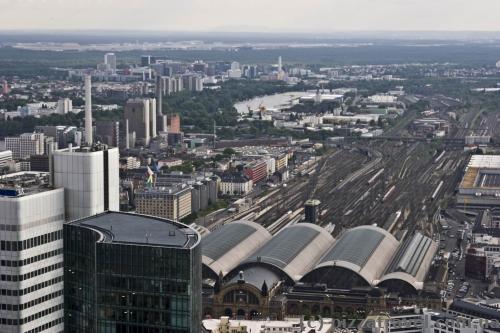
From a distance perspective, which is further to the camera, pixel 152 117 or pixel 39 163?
pixel 152 117

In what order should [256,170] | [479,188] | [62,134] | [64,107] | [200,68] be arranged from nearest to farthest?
1. [479,188]
2. [256,170]
3. [62,134]
4. [64,107]
5. [200,68]

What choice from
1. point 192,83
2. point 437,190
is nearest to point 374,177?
point 437,190

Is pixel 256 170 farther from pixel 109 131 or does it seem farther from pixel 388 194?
pixel 109 131

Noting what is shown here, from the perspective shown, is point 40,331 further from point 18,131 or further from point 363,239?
point 18,131

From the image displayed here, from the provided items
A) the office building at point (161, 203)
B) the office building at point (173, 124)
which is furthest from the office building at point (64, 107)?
the office building at point (161, 203)

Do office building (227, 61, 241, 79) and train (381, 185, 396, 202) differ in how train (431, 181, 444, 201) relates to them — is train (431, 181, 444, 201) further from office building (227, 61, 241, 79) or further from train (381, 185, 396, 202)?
office building (227, 61, 241, 79)

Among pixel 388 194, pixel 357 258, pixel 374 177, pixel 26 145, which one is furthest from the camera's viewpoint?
pixel 26 145

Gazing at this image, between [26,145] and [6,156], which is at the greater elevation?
[6,156]
